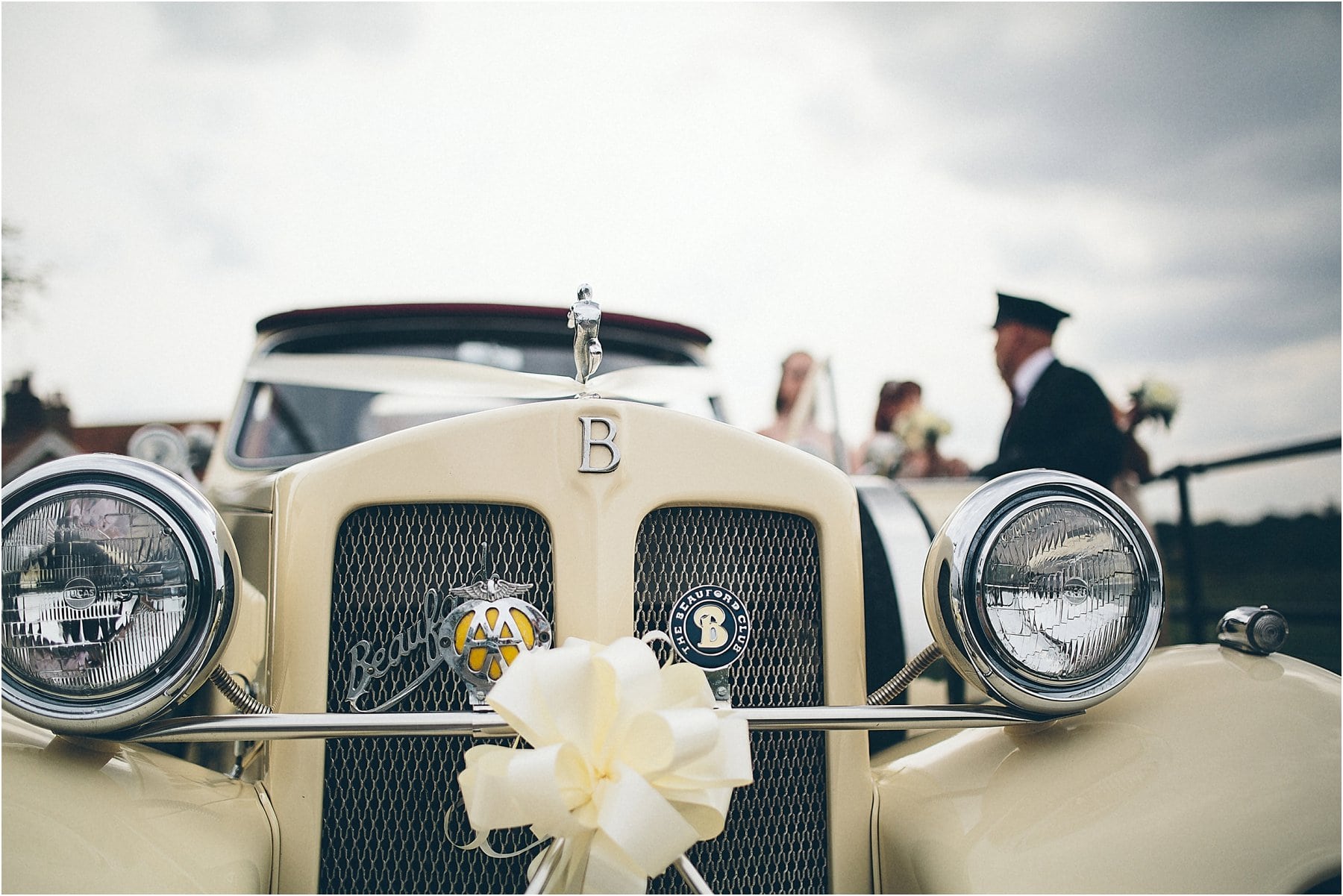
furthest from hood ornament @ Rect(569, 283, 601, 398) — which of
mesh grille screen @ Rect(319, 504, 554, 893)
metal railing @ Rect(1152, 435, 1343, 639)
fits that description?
metal railing @ Rect(1152, 435, 1343, 639)

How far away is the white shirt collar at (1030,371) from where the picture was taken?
411 cm

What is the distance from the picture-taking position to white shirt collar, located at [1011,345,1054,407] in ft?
13.5

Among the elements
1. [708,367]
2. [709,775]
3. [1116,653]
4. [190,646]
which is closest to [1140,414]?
[708,367]

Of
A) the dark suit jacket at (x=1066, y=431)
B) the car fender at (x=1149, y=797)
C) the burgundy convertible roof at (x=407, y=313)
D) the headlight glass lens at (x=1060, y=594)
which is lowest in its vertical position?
the car fender at (x=1149, y=797)

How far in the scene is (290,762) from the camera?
59.8 inches

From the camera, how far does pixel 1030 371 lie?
414 cm

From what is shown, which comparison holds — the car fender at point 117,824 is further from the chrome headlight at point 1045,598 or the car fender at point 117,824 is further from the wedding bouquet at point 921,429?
the wedding bouquet at point 921,429

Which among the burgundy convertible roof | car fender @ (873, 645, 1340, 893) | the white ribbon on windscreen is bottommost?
car fender @ (873, 645, 1340, 893)

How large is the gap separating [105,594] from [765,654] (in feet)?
3.53

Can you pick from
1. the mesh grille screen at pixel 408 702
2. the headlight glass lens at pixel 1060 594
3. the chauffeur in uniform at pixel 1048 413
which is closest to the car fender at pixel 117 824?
the mesh grille screen at pixel 408 702

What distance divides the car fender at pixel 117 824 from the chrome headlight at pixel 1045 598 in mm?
1173

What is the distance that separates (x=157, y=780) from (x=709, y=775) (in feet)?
2.96

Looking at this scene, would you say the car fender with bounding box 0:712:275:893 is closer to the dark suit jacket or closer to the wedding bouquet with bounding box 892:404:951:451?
the dark suit jacket

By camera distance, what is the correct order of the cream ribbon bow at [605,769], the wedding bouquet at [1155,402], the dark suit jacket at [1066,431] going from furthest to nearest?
the wedding bouquet at [1155,402]
the dark suit jacket at [1066,431]
the cream ribbon bow at [605,769]
